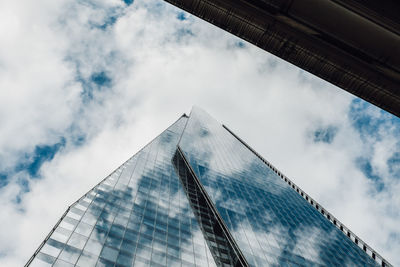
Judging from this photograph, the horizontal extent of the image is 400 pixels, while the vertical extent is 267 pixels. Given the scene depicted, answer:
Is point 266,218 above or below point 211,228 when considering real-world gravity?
above

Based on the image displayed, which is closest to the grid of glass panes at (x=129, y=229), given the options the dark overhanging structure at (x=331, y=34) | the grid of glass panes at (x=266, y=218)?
the grid of glass panes at (x=266, y=218)

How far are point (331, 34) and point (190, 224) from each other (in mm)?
42908

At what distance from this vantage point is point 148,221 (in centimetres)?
3934

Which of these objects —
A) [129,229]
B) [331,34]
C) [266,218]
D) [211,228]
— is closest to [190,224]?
[211,228]

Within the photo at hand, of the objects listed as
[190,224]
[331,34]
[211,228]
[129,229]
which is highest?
[331,34]

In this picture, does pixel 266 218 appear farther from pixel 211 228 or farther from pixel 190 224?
pixel 190 224

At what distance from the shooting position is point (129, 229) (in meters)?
35.0

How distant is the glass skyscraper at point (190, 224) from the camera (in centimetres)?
2967

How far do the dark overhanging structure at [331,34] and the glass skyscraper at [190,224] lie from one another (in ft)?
87.2

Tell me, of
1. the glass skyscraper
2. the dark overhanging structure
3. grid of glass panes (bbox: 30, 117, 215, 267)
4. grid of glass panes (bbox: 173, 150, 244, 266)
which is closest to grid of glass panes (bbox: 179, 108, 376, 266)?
the glass skyscraper

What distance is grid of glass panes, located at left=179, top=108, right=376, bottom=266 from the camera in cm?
4397

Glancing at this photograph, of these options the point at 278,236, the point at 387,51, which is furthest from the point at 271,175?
the point at 387,51

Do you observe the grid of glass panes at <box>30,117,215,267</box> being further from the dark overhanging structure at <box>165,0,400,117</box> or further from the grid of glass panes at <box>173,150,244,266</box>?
the dark overhanging structure at <box>165,0,400,117</box>

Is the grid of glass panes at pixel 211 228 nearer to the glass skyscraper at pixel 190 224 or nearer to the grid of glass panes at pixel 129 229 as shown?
the glass skyscraper at pixel 190 224
